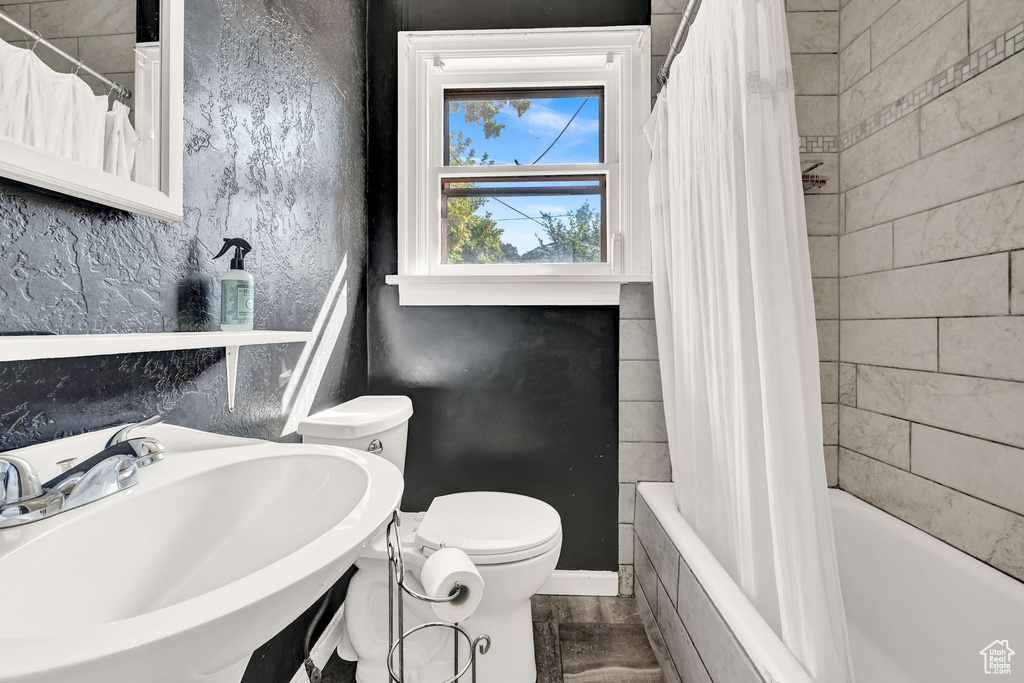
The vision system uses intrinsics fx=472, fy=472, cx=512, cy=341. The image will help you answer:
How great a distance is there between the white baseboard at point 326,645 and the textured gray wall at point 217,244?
69 centimetres

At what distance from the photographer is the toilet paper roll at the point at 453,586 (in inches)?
36.9

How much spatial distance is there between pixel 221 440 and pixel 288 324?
464 millimetres

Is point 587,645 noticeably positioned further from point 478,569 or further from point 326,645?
point 326,645

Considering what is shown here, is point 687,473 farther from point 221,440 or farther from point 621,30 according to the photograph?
point 621,30

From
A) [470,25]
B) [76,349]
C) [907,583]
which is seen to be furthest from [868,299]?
[76,349]

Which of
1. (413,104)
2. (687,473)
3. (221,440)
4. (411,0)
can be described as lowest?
(687,473)

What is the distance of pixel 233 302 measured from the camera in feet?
3.09

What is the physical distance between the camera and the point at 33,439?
2.13ft

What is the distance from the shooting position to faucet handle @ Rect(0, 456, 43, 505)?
490 mm

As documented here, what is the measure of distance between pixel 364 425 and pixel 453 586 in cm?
52

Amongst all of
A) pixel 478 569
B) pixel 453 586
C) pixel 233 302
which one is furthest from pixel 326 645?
pixel 233 302

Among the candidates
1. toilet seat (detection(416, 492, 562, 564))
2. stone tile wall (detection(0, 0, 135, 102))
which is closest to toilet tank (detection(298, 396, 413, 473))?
toilet seat (detection(416, 492, 562, 564))

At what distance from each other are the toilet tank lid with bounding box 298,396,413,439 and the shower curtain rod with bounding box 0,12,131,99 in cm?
80

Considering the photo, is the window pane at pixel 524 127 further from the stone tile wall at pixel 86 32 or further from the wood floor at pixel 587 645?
the wood floor at pixel 587 645
